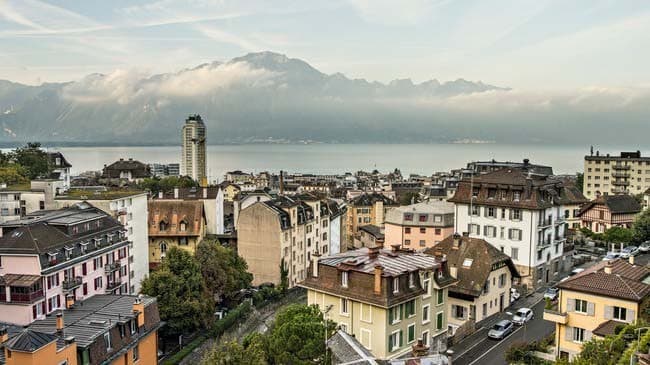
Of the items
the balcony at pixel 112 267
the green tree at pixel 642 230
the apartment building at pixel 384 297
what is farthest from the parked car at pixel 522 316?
the balcony at pixel 112 267

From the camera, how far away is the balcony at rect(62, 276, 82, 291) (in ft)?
123

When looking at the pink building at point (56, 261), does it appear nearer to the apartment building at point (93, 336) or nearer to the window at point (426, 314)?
the apartment building at point (93, 336)

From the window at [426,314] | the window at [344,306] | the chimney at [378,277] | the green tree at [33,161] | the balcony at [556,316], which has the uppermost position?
the green tree at [33,161]

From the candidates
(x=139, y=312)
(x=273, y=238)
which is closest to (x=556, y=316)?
(x=139, y=312)

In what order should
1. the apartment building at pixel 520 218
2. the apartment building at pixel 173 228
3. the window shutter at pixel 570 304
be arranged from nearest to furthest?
the window shutter at pixel 570 304 < the apartment building at pixel 520 218 < the apartment building at pixel 173 228

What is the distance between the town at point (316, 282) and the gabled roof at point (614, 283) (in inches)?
4.2

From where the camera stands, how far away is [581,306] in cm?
2709

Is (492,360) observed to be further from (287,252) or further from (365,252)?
(287,252)

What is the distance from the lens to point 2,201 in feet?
166

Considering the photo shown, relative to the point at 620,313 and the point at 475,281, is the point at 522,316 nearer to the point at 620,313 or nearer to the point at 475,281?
the point at 475,281

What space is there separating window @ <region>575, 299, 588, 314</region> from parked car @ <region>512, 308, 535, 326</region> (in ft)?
33.8

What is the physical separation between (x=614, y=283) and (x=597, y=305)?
52.1 inches

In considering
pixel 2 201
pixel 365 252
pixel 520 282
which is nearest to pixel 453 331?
pixel 365 252

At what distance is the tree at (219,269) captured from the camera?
46.3 meters
